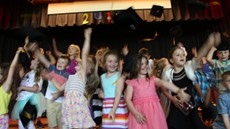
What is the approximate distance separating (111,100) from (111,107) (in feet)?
0.25

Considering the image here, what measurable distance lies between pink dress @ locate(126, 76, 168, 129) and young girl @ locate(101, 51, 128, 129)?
0.39 ft

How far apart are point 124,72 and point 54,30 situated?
5.90 meters

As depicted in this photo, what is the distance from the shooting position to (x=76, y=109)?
7.61 ft

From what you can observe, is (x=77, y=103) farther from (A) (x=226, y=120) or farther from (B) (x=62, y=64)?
(A) (x=226, y=120)

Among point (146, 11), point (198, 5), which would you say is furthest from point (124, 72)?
point (146, 11)

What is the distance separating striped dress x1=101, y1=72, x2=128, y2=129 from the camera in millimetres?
2285

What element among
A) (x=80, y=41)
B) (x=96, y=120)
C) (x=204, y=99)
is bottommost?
(x=96, y=120)

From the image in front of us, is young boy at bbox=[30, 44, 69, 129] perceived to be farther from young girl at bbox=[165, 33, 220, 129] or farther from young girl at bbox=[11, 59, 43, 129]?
young girl at bbox=[165, 33, 220, 129]

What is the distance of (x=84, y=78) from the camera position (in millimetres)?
2467

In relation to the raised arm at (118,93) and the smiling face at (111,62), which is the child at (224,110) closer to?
the raised arm at (118,93)

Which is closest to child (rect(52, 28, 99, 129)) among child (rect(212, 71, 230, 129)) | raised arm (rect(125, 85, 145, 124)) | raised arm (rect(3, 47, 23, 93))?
raised arm (rect(125, 85, 145, 124))

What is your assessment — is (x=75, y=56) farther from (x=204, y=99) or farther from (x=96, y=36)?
(x=96, y=36)

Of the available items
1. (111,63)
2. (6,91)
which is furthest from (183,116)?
(6,91)

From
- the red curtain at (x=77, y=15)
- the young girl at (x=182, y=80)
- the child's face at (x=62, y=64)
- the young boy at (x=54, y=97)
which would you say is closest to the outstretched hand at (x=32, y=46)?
the young boy at (x=54, y=97)
